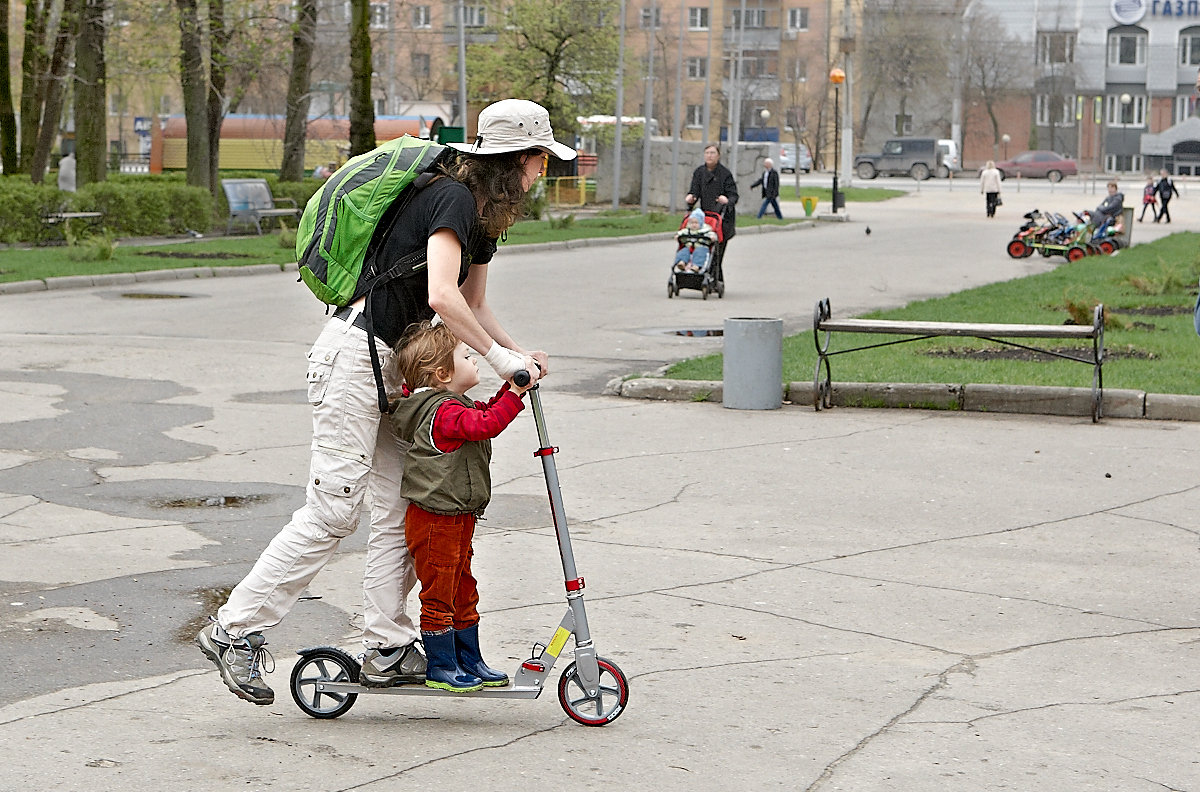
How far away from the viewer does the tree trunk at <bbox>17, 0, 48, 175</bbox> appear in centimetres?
3216

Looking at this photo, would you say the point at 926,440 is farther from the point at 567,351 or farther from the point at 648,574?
the point at 567,351

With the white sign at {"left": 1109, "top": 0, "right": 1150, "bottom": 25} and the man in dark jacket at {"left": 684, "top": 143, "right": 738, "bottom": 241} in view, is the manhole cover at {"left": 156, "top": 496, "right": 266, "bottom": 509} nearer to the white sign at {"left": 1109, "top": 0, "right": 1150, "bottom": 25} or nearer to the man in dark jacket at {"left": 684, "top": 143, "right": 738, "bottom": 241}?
the man in dark jacket at {"left": 684, "top": 143, "right": 738, "bottom": 241}

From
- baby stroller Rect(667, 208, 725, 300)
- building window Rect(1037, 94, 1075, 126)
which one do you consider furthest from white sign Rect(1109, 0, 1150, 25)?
baby stroller Rect(667, 208, 725, 300)

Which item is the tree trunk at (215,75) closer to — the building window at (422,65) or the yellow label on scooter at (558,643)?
the yellow label on scooter at (558,643)

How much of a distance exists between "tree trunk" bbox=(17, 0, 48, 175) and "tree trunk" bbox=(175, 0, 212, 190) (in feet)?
8.81

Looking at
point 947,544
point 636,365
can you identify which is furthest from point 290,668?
point 636,365

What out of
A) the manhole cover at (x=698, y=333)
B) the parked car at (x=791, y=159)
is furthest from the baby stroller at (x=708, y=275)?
the parked car at (x=791, y=159)

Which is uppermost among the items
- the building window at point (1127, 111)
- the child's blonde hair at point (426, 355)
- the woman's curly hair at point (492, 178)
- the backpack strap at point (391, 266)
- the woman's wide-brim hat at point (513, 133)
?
the building window at point (1127, 111)

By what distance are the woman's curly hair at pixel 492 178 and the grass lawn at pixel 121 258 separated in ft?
54.2

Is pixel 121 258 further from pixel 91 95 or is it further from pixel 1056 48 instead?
pixel 1056 48

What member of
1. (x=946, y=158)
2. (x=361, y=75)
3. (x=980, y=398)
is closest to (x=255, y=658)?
(x=980, y=398)

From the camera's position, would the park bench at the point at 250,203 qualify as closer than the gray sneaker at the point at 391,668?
No

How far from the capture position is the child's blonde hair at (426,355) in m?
4.62

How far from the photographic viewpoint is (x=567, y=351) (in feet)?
49.0
